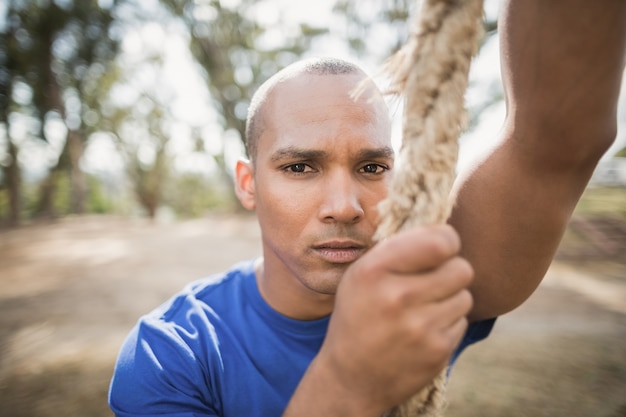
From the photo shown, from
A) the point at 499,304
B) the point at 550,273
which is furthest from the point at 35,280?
the point at 550,273

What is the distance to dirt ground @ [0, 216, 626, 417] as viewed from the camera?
2594 millimetres

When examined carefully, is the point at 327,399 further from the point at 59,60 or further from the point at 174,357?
the point at 59,60

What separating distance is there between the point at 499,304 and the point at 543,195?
337mm

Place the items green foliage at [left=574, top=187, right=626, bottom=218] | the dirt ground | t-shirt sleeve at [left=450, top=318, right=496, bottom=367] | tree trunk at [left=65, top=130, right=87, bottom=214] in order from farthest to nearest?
tree trunk at [left=65, top=130, right=87, bottom=214] < green foliage at [left=574, top=187, right=626, bottom=218] < the dirt ground < t-shirt sleeve at [left=450, top=318, right=496, bottom=367]

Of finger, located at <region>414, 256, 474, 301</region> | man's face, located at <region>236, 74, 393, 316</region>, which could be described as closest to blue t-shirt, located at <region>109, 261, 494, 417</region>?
man's face, located at <region>236, 74, 393, 316</region>

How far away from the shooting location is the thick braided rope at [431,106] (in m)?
0.53

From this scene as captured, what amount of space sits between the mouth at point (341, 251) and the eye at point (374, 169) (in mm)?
278

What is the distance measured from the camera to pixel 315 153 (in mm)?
1171

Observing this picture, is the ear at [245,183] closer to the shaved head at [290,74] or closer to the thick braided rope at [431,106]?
the shaved head at [290,74]

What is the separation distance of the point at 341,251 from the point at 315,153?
1.07 ft

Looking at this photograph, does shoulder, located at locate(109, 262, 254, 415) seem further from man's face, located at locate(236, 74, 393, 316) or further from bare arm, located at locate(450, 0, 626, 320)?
bare arm, located at locate(450, 0, 626, 320)

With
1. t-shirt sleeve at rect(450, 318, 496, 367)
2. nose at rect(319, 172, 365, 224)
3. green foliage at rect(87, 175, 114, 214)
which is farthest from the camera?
green foliage at rect(87, 175, 114, 214)

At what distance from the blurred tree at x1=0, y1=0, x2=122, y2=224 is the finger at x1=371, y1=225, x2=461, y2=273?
49.0 feet

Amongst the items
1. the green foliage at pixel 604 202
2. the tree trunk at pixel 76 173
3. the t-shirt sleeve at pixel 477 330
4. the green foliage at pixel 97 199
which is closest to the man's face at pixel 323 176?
the t-shirt sleeve at pixel 477 330
